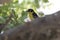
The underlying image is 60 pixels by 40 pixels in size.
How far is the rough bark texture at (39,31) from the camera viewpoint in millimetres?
391

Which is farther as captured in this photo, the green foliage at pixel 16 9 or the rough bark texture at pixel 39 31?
the green foliage at pixel 16 9

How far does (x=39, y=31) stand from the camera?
401 mm

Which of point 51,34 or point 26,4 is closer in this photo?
point 51,34

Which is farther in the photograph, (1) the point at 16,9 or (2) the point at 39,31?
(1) the point at 16,9

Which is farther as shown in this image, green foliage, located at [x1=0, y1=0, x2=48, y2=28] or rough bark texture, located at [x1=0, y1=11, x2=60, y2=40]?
green foliage, located at [x1=0, y1=0, x2=48, y2=28]

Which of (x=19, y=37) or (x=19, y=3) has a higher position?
(x=19, y=37)

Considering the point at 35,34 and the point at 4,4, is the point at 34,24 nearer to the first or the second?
the point at 35,34

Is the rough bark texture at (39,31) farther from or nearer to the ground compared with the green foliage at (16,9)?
farther from the ground

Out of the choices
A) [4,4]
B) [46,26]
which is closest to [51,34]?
[46,26]

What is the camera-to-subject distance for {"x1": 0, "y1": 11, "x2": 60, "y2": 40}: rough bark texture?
391 mm

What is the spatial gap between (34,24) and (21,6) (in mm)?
609

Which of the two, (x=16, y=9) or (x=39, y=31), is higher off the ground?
(x=39, y=31)

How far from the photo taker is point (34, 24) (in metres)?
0.43

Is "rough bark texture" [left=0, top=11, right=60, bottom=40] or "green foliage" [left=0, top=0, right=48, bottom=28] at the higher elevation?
"rough bark texture" [left=0, top=11, right=60, bottom=40]
